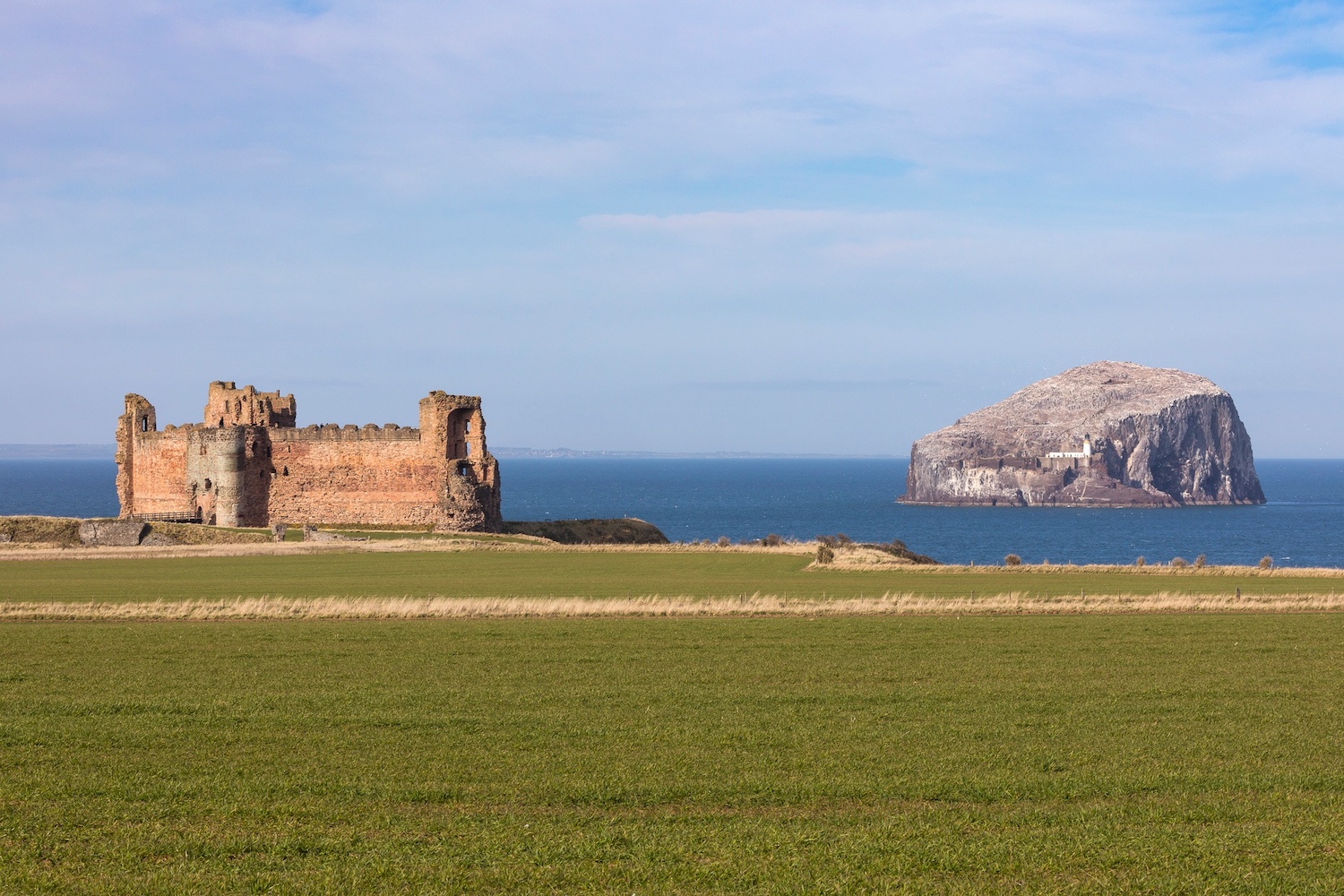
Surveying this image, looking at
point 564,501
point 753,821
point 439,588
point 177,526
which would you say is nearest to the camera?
point 753,821

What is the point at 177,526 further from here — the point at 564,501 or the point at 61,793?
the point at 564,501

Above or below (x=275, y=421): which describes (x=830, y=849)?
below

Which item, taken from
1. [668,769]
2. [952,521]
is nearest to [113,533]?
[668,769]

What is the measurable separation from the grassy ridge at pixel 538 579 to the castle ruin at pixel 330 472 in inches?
389

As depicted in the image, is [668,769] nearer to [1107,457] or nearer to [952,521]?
[952,521]

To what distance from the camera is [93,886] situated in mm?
8125

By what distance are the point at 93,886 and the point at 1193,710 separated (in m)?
11.2

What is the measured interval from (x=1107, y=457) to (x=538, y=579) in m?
143

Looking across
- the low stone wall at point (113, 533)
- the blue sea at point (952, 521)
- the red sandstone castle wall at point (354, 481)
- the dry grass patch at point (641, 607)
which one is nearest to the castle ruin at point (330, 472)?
the red sandstone castle wall at point (354, 481)

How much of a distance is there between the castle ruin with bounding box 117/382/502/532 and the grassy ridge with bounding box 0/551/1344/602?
989cm

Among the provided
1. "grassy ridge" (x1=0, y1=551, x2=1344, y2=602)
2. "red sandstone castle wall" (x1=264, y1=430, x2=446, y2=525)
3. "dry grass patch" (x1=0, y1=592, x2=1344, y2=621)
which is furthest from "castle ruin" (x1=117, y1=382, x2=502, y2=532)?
"dry grass patch" (x1=0, y1=592, x2=1344, y2=621)

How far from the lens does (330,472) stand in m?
51.8

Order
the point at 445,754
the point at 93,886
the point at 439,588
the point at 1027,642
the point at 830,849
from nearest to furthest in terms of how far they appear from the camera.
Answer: the point at 93,886
the point at 830,849
the point at 445,754
the point at 1027,642
the point at 439,588

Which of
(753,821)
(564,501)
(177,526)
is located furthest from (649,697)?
(564,501)
